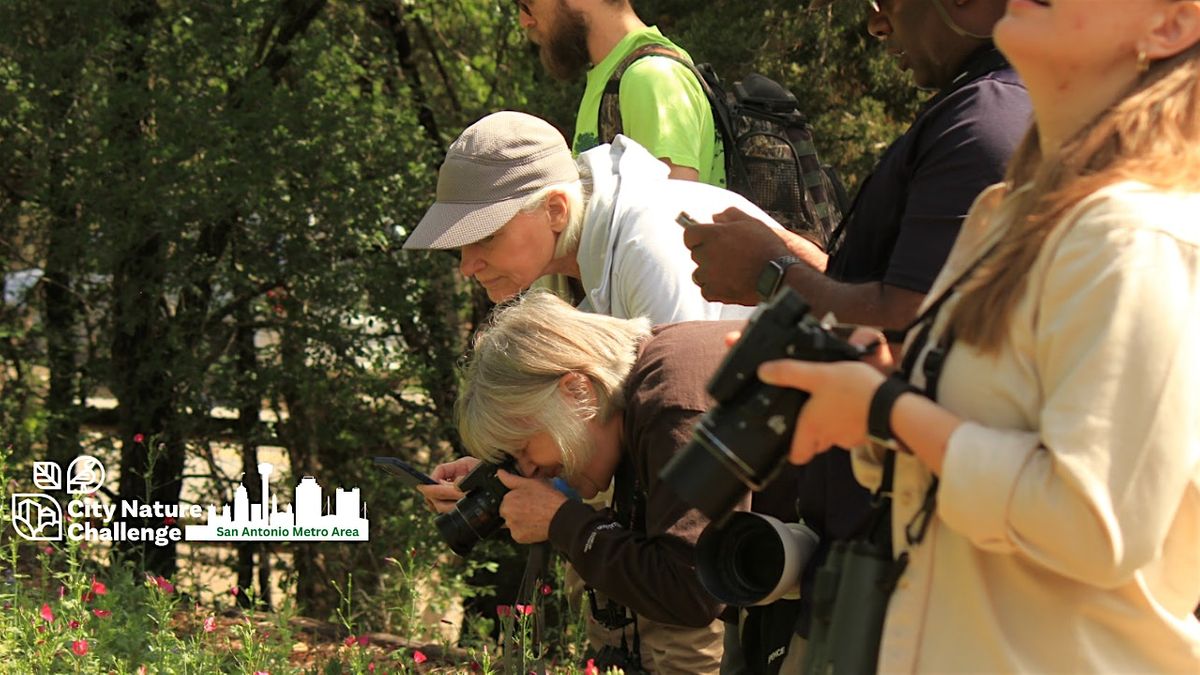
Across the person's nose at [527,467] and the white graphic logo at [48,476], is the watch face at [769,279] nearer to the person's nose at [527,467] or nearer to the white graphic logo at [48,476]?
the person's nose at [527,467]

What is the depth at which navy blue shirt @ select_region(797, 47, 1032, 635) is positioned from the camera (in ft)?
7.52

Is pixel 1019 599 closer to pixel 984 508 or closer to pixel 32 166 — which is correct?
pixel 984 508

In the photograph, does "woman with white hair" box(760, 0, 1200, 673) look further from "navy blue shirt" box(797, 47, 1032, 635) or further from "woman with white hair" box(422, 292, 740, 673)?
"woman with white hair" box(422, 292, 740, 673)

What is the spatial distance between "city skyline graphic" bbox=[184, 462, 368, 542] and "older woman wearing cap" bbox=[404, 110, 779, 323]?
3132 mm

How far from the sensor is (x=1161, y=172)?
1659 mm

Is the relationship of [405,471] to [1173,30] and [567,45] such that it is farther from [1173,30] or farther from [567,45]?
[1173,30]

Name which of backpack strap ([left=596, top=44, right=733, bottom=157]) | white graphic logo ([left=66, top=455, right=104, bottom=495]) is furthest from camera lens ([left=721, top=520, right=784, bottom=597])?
white graphic logo ([left=66, top=455, right=104, bottom=495])

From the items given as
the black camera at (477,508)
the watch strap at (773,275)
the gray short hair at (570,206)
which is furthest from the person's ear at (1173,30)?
the gray short hair at (570,206)

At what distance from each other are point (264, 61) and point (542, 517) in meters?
4.48

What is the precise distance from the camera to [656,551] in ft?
9.20

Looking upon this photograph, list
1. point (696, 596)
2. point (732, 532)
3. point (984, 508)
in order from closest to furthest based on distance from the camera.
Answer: point (984, 508)
point (732, 532)
point (696, 596)

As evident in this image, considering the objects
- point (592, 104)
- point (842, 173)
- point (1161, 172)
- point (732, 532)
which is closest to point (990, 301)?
point (1161, 172)

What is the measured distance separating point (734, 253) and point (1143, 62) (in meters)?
0.96

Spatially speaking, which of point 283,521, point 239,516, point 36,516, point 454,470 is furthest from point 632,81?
point 239,516
